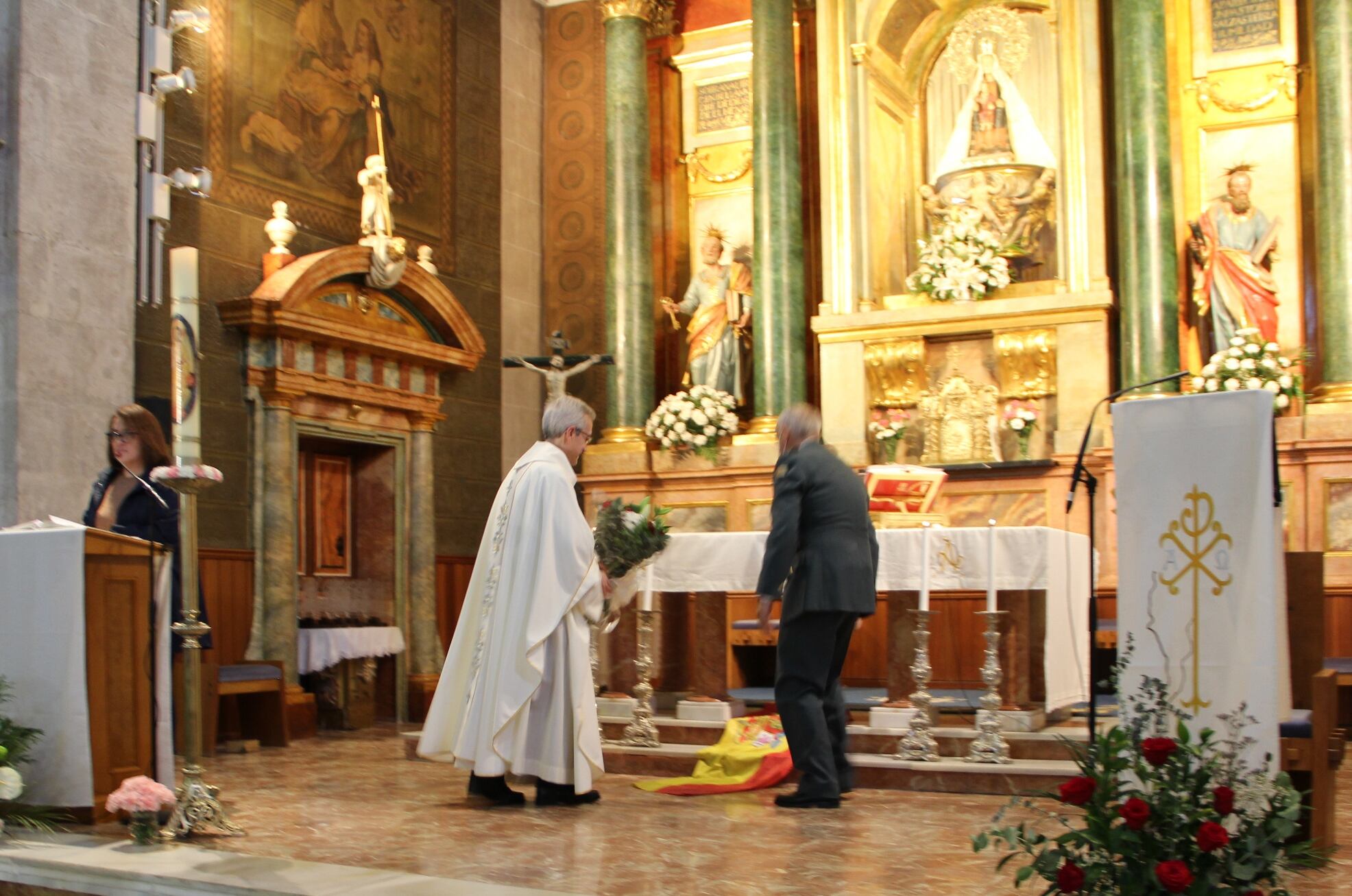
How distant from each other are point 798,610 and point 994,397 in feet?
17.0

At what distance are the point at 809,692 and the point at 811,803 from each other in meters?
0.45

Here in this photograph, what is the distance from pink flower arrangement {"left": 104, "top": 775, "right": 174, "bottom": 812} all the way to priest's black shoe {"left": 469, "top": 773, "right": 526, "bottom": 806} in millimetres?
1329

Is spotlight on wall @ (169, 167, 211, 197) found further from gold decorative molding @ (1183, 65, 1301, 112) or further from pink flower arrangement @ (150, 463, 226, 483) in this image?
gold decorative molding @ (1183, 65, 1301, 112)

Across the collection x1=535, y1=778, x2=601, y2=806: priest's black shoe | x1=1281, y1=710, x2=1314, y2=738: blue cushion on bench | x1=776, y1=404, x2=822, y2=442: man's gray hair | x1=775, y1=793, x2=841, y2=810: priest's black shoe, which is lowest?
x1=775, y1=793, x2=841, y2=810: priest's black shoe

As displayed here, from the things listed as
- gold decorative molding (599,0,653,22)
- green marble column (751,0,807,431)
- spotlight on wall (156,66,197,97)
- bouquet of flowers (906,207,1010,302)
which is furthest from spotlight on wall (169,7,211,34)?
bouquet of flowers (906,207,1010,302)

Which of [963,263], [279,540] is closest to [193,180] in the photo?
[279,540]

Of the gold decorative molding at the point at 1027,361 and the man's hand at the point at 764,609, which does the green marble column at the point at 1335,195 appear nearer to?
the gold decorative molding at the point at 1027,361

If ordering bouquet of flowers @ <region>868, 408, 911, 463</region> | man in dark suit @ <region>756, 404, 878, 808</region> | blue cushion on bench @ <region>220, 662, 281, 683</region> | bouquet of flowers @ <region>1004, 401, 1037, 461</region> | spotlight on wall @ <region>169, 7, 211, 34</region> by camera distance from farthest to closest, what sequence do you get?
1. bouquet of flowers @ <region>868, 408, 911, 463</region>
2. bouquet of flowers @ <region>1004, 401, 1037, 461</region>
3. spotlight on wall @ <region>169, 7, 211, 34</region>
4. blue cushion on bench @ <region>220, 662, 281, 683</region>
5. man in dark suit @ <region>756, 404, 878, 808</region>

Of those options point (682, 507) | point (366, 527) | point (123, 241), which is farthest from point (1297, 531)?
point (123, 241)

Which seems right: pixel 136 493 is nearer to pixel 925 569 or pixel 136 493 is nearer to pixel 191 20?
pixel 925 569

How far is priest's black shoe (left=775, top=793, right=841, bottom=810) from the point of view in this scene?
18.8 feet

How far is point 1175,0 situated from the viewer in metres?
10.6

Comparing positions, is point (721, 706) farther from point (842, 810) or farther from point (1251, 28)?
point (1251, 28)

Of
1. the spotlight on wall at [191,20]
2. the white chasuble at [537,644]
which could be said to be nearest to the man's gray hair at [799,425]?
the white chasuble at [537,644]
